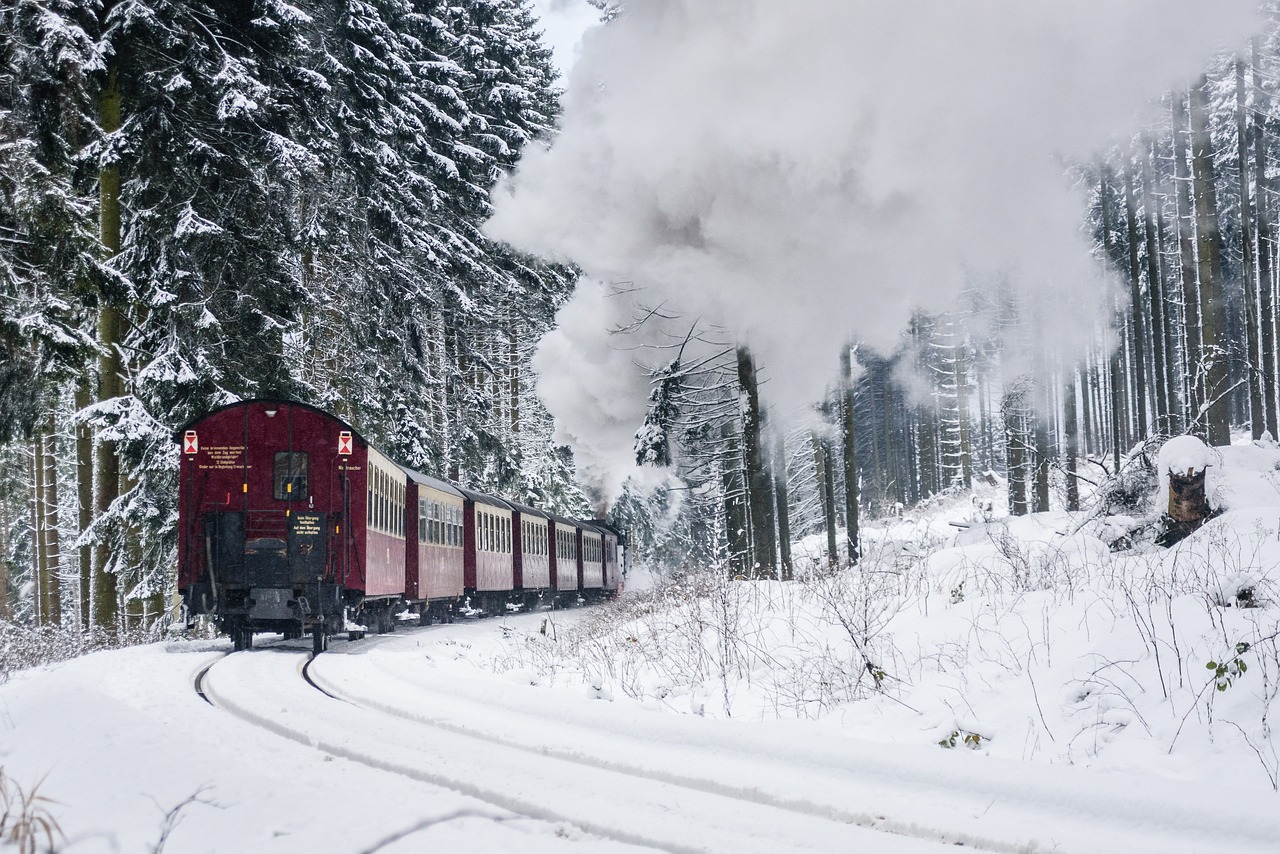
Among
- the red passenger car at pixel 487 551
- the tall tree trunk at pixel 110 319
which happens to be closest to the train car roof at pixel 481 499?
the red passenger car at pixel 487 551

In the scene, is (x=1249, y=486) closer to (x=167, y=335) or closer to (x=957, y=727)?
(x=957, y=727)

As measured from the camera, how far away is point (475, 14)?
95.7 ft

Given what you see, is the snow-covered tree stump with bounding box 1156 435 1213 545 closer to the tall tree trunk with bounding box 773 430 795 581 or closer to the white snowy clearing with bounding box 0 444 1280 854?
the white snowy clearing with bounding box 0 444 1280 854

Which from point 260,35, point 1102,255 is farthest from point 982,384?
point 260,35

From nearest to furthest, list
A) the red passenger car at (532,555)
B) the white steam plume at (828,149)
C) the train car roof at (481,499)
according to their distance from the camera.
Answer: the white steam plume at (828,149), the train car roof at (481,499), the red passenger car at (532,555)

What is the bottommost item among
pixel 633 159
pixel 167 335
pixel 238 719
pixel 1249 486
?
pixel 238 719

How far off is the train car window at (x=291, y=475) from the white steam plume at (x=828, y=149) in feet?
19.3

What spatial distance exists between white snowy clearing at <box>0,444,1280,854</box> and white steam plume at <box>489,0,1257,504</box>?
18.1ft

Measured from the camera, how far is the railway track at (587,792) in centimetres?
374

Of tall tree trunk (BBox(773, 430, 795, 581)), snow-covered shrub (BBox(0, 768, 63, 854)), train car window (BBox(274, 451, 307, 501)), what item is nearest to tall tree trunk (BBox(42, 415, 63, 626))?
train car window (BBox(274, 451, 307, 501))

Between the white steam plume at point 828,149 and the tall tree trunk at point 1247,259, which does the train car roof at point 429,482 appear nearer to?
the white steam plume at point 828,149

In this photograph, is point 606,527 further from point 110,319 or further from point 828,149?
point 828,149

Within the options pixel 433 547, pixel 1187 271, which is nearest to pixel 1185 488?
pixel 433 547

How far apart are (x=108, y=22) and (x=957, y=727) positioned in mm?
15526
